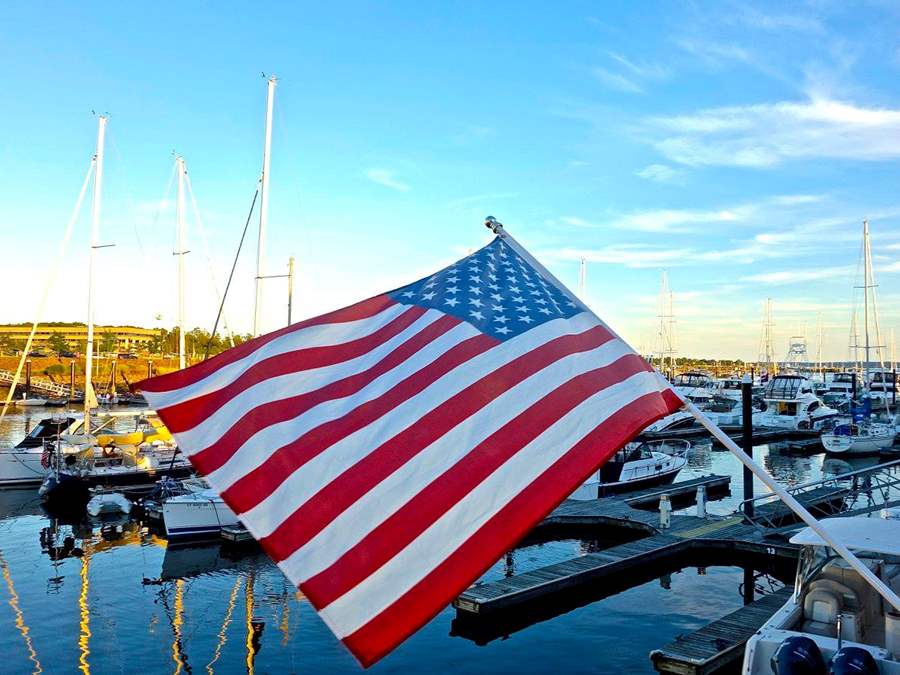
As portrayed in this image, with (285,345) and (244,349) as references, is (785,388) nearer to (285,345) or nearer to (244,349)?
(285,345)

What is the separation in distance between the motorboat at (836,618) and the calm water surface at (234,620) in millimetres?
4331

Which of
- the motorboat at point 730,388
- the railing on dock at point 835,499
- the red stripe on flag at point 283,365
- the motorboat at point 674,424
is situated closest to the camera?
the red stripe on flag at point 283,365

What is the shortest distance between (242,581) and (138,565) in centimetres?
434

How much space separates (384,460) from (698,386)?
92057 mm

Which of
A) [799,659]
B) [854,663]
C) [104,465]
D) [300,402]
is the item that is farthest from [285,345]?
[104,465]

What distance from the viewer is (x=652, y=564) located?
21.8 meters

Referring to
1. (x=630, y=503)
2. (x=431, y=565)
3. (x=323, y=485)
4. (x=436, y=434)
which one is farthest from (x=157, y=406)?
(x=630, y=503)

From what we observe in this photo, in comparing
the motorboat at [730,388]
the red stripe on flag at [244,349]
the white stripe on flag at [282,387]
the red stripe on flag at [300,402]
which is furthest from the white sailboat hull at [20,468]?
the motorboat at [730,388]

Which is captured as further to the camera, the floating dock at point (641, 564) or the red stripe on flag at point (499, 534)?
the floating dock at point (641, 564)

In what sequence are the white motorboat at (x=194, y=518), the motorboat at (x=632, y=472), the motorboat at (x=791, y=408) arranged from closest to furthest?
the white motorboat at (x=194, y=518)
the motorboat at (x=632, y=472)
the motorboat at (x=791, y=408)

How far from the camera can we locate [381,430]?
19.5 ft

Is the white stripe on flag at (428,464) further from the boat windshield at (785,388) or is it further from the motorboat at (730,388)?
the motorboat at (730,388)

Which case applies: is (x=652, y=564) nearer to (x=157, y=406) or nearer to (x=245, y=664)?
(x=245, y=664)

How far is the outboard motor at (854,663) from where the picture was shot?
10.2 m
